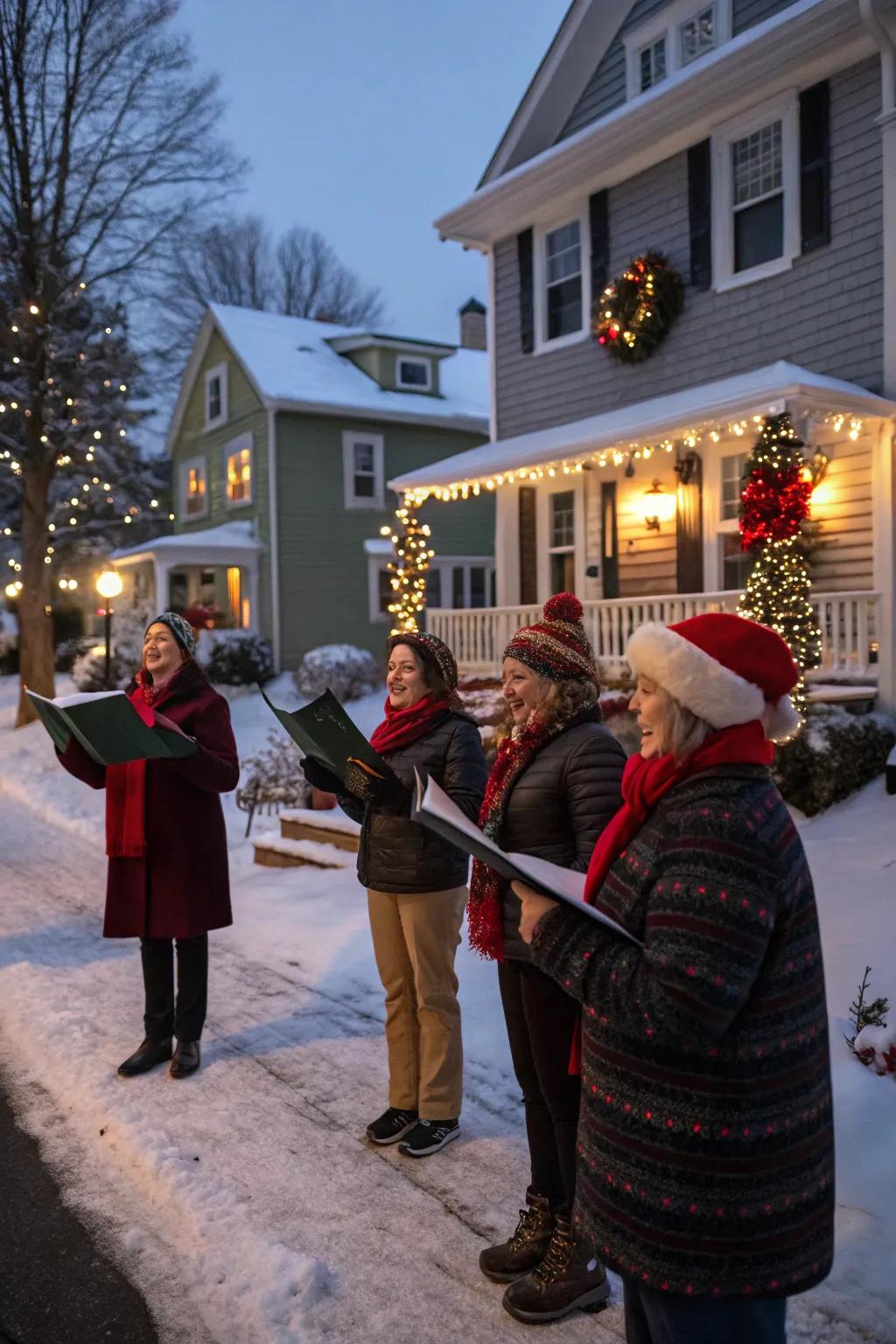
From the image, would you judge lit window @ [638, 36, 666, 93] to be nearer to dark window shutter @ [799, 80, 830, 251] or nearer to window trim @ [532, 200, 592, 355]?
window trim @ [532, 200, 592, 355]

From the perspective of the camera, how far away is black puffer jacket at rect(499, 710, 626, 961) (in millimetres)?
2977

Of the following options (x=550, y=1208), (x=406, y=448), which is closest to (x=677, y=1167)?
(x=550, y=1208)

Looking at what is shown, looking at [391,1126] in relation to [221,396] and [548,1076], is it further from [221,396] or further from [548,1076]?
[221,396]

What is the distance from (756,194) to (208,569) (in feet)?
53.3

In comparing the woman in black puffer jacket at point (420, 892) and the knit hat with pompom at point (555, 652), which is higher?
the knit hat with pompom at point (555, 652)

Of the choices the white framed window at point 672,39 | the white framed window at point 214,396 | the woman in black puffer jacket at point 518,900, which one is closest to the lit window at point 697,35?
the white framed window at point 672,39

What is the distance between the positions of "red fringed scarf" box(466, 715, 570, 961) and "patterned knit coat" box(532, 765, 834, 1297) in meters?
1.10

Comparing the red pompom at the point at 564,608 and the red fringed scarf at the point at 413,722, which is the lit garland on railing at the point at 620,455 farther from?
the red fringed scarf at the point at 413,722

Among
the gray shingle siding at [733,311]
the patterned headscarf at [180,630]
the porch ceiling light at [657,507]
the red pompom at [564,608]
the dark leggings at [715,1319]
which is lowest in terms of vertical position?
the dark leggings at [715,1319]

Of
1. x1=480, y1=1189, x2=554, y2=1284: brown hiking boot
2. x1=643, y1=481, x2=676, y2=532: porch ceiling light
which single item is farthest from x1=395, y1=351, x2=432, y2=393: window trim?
x1=480, y1=1189, x2=554, y2=1284: brown hiking boot

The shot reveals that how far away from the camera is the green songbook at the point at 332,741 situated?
3682 millimetres

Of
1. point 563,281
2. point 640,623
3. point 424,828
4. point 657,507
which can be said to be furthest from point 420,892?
point 563,281

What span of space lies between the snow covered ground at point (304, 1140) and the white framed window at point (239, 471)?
1713 centimetres

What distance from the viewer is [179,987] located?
4.65 metres
